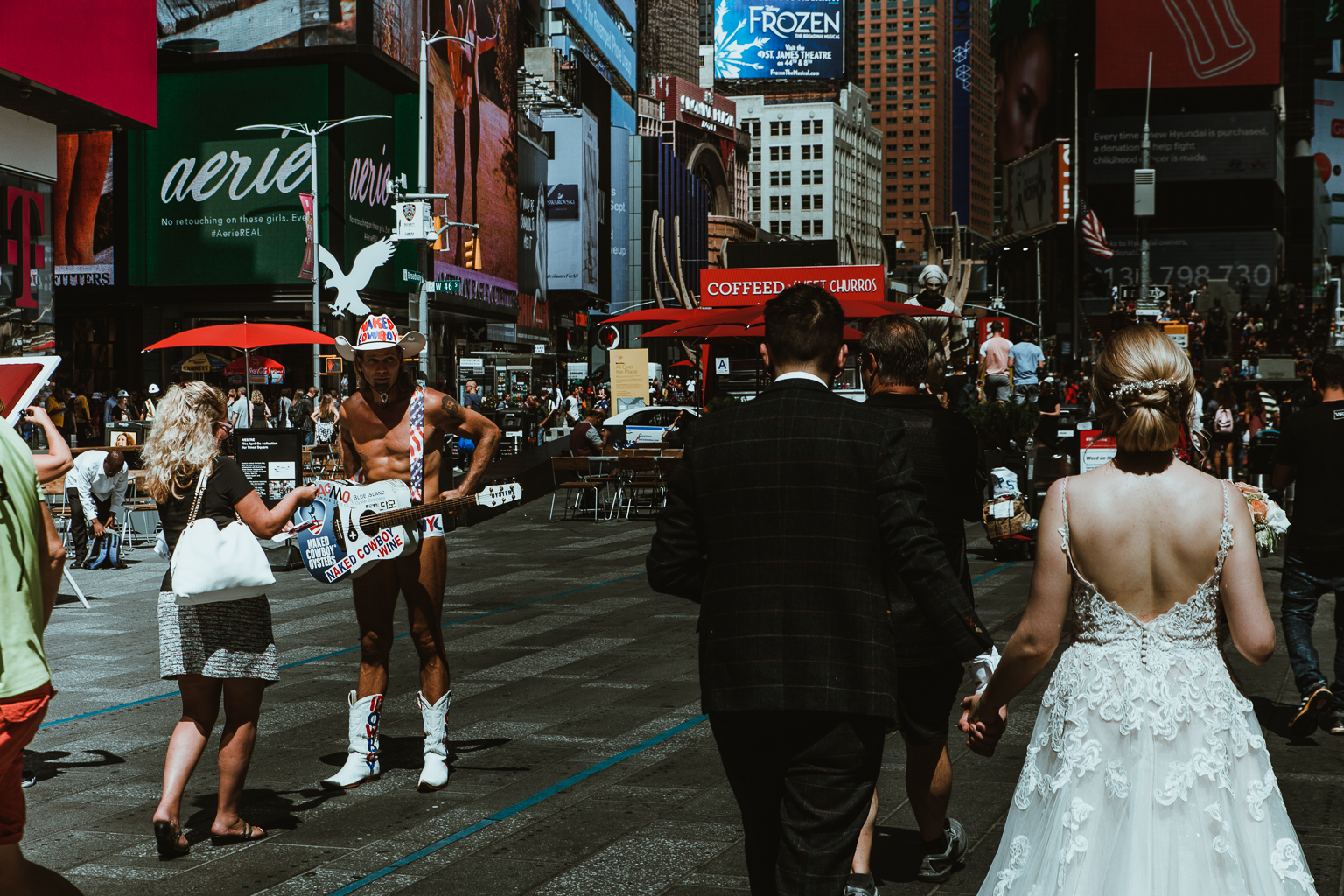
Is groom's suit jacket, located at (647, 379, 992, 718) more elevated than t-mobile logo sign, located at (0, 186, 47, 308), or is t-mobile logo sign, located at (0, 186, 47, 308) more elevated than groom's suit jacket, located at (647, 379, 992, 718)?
Result: t-mobile logo sign, located at (0, 186, 47, 308)

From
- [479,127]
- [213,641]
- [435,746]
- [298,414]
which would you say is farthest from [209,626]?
[479,127]

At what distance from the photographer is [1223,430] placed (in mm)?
23219

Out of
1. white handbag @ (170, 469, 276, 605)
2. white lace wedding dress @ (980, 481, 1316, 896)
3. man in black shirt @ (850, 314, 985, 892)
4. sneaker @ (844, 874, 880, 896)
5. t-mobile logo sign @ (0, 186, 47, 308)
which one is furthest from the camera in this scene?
t-mobile logo sign @ (0, 186, 47, 308)

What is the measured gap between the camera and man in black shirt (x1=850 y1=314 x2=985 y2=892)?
4.36m

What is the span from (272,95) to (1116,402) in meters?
43.5

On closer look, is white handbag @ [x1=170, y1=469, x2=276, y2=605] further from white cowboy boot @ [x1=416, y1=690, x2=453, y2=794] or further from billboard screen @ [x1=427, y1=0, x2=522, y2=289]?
billboard screen @ [x1=427, y1=0, x2=522, y2=289]

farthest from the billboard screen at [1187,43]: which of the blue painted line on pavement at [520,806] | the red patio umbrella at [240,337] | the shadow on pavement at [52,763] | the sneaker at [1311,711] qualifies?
the shadow on pavement at [52,763]

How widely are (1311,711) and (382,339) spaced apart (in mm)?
4669

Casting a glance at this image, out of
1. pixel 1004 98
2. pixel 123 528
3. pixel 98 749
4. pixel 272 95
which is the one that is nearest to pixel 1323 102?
pixel 1004 98

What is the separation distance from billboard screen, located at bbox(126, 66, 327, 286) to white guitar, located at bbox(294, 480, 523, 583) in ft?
125

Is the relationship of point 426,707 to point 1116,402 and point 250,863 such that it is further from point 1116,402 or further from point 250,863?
point 1116,402

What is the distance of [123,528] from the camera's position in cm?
1606

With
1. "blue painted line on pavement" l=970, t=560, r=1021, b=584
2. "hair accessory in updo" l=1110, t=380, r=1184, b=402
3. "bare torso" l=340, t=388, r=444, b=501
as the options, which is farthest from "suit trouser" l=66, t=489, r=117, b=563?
"hair accessory in updo" l=1110, t=380, r=1184, b=402

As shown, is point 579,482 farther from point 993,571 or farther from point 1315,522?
point 1315,522
